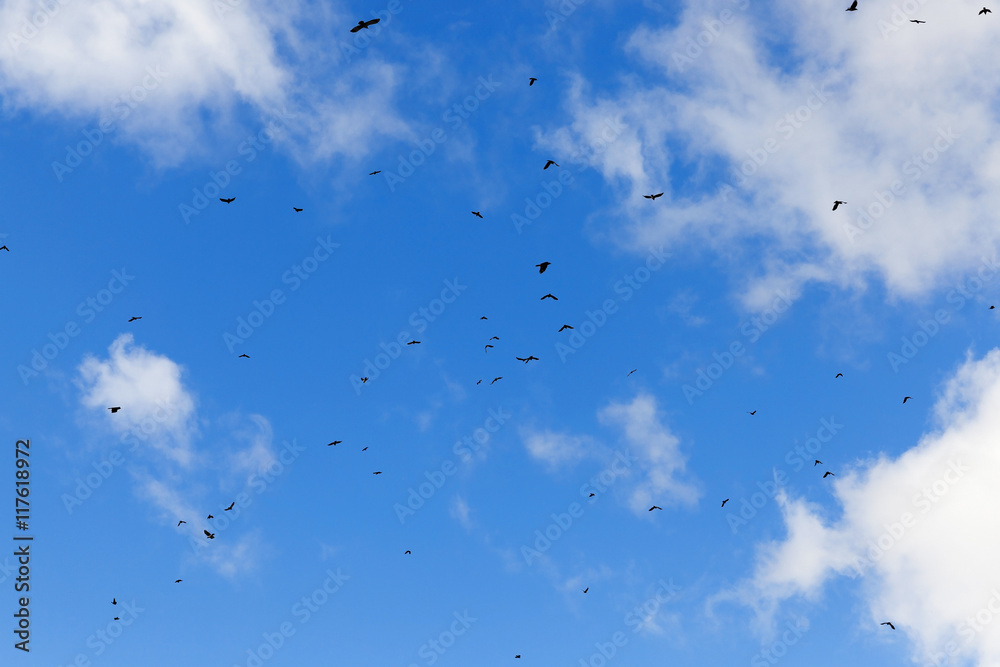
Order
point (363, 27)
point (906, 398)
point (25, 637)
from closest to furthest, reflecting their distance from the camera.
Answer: point (363, 27) < point (25, 637) < point (906, 398)

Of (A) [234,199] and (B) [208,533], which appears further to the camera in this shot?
(B) [208,533]

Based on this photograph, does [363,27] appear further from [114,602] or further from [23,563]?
[114,602]

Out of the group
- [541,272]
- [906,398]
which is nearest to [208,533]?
[541,272]

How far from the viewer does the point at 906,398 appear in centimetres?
5141

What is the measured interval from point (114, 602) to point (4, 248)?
2475 cm

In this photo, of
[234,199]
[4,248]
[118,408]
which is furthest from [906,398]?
[4,248]

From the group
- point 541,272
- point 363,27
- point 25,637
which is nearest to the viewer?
point 363,27

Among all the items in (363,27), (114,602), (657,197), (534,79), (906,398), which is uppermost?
(114,602)

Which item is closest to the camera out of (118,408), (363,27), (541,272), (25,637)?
(363,27)

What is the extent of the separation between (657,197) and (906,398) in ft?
83.0

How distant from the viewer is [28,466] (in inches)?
1705

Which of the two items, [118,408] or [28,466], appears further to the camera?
[118,408]

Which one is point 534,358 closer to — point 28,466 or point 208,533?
point 208,533

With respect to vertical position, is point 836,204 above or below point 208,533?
below
